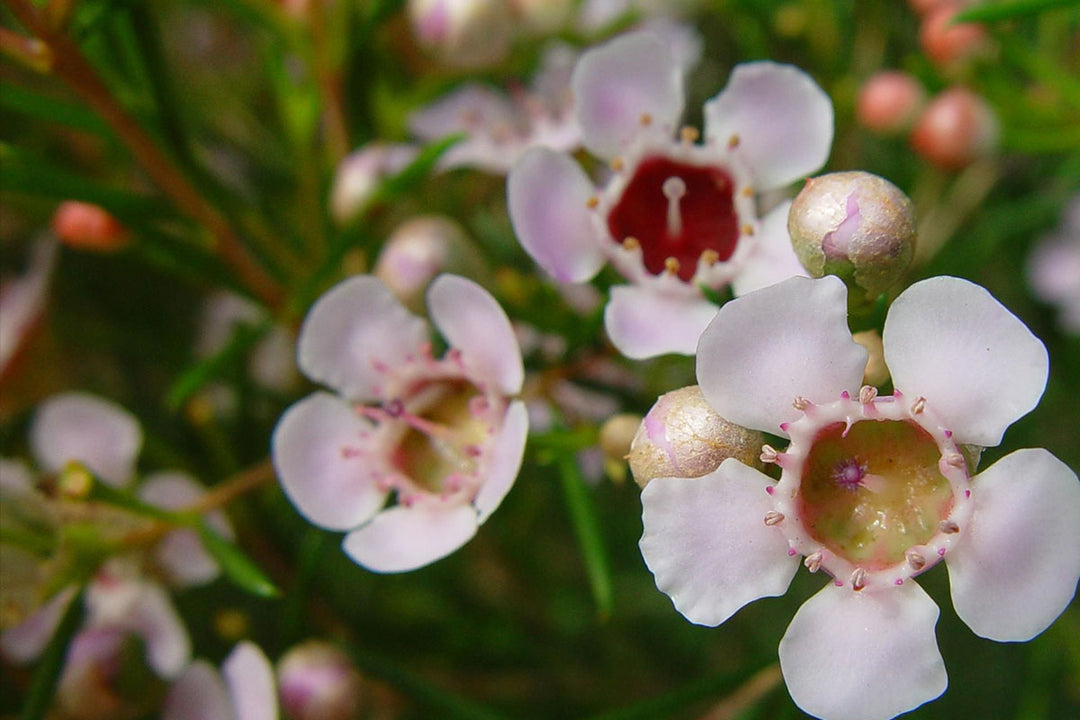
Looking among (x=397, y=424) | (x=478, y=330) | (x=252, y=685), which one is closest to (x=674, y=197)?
(x=478, y=330)

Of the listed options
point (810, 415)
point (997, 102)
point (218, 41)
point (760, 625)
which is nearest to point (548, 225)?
point (810, 415)

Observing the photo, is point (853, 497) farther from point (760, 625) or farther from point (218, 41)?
point (218, 41)

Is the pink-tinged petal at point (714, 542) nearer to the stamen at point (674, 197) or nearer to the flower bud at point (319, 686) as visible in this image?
the stamen at point (674, 197)

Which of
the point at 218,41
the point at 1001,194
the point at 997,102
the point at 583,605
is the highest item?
the point at 218,41

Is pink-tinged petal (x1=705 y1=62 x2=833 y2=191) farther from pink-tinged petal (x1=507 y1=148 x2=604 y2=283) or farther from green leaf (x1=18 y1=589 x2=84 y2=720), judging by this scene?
green leaf (x1=18 y1=589 x2=84 y2=720)

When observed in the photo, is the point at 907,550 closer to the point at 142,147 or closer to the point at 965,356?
the point at 965,356

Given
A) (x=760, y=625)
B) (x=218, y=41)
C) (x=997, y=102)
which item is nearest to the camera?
(x=997, y=102)

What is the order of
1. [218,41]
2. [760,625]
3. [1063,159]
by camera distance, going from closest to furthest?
[1063,159]
[760,625]
[218,41]
